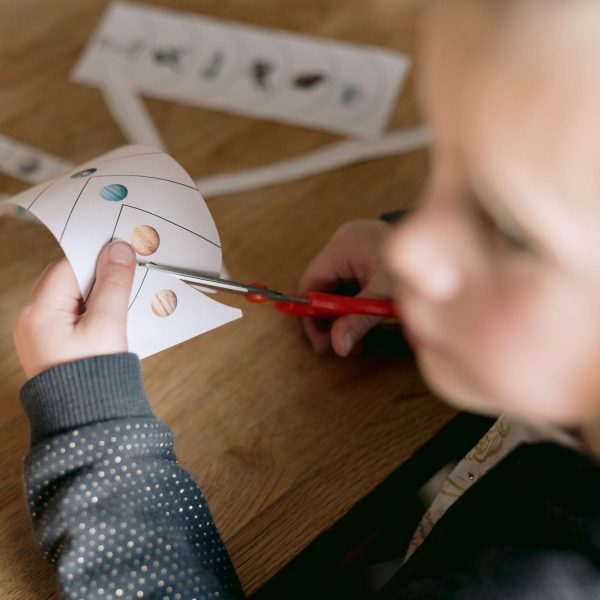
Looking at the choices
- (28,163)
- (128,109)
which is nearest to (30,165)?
(28,163)

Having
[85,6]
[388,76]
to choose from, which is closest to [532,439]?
[388,76]

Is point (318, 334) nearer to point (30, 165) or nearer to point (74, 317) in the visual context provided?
point (74, 317)

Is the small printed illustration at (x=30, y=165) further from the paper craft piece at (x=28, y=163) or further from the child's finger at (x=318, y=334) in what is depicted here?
the child's finger at (x=318, y=334)

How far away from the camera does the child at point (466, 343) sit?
304 mm

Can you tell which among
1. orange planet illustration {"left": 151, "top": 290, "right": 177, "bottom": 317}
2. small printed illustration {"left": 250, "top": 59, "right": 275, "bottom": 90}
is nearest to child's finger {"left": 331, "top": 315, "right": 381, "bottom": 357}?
orange planet illustration {"left": 151, "top": 290, "right": 177, "bottom": 317}

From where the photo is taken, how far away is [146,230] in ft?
1.82

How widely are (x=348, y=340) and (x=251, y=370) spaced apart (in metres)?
0.09

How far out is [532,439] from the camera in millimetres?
528

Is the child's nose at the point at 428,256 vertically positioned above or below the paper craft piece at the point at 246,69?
above

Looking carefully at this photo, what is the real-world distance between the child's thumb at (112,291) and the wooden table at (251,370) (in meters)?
0.08

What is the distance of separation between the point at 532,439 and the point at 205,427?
0.84 feet

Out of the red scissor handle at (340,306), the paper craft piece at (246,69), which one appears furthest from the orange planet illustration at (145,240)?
the paper craft piece at (246,69)

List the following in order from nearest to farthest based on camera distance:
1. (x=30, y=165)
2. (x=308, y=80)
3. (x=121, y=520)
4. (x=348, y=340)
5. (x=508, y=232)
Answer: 1. (x=508, y=232)
2. (x=121, y=520)
3. (x=348, y=340)
4. (x=30, y=165)
5. (x=308, y=80)

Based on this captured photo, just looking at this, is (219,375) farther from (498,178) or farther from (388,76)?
(388,76)
